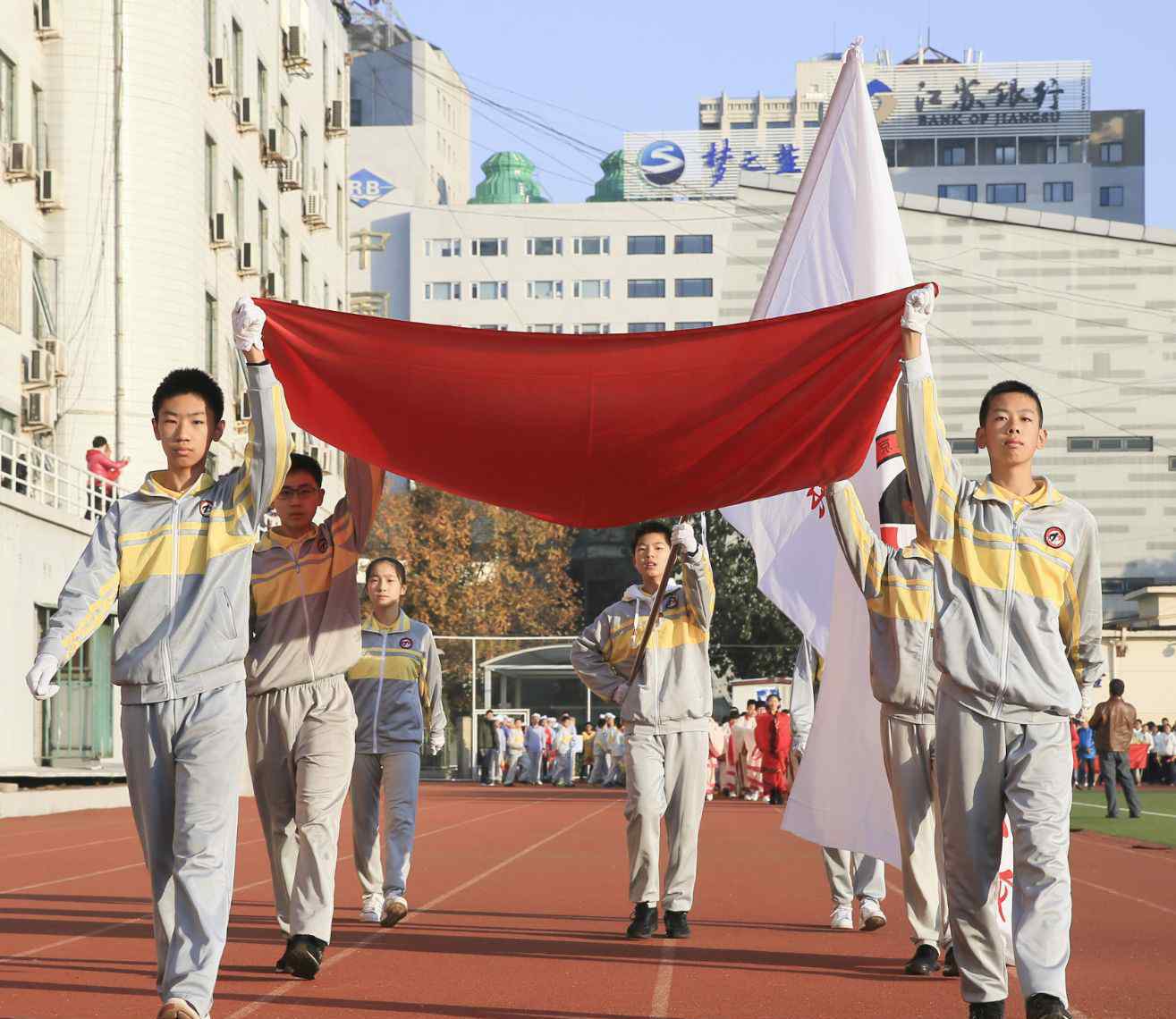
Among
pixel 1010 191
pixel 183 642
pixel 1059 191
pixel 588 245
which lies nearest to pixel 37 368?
pixel 183 642

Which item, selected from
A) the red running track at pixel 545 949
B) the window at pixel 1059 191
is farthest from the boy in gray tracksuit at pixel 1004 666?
the window at pixel 1059 191

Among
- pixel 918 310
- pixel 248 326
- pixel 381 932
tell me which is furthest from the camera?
pixel 381 932

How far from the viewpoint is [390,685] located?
11.5 metres

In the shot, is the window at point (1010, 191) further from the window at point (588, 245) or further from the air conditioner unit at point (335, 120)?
the air conditioner unit at point (335, 120)

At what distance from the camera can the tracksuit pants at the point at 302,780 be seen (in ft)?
28.4

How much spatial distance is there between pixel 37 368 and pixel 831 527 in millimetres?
22654

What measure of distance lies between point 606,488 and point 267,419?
2.32 m

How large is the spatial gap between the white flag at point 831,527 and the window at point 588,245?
352 feet

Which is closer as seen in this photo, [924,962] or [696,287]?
[924,962]

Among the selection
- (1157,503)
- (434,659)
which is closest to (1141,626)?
(1157,503)

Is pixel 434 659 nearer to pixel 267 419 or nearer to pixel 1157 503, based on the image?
pixel 267 419

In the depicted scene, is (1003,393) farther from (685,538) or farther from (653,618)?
(653,618)

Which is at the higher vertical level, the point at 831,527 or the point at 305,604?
the point at 831,527

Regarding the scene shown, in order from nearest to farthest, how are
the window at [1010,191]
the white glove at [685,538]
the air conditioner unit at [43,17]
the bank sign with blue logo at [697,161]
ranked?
the white glove at [685,538], the air conditioner unit at [43,17], the bank sign with blue logo at [697,161], the window at [1010,191]
